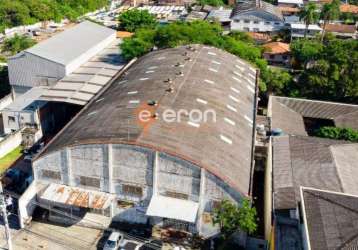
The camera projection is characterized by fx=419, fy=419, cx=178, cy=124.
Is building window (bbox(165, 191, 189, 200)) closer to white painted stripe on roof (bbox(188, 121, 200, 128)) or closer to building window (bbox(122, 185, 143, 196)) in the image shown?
building window (bbox(122, 185, 143, 196))

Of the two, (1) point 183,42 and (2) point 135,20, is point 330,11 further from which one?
(2) point 135,20

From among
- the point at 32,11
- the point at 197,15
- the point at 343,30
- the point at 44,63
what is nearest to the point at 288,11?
the point at 343,30

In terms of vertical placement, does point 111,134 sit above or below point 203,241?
above

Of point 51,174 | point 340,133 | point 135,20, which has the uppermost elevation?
point 135,20

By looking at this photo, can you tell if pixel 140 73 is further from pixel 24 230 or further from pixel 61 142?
pixel 24 230

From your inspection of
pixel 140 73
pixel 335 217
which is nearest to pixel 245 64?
pixel 140 73

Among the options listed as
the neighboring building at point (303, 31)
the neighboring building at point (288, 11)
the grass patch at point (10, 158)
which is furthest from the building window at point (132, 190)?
the neighboring building at point (288, 11)

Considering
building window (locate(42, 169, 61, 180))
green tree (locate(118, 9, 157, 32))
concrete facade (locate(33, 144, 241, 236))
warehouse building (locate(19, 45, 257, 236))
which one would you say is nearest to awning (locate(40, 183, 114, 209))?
warehouse building (locate(19, 45, 257, 236))
